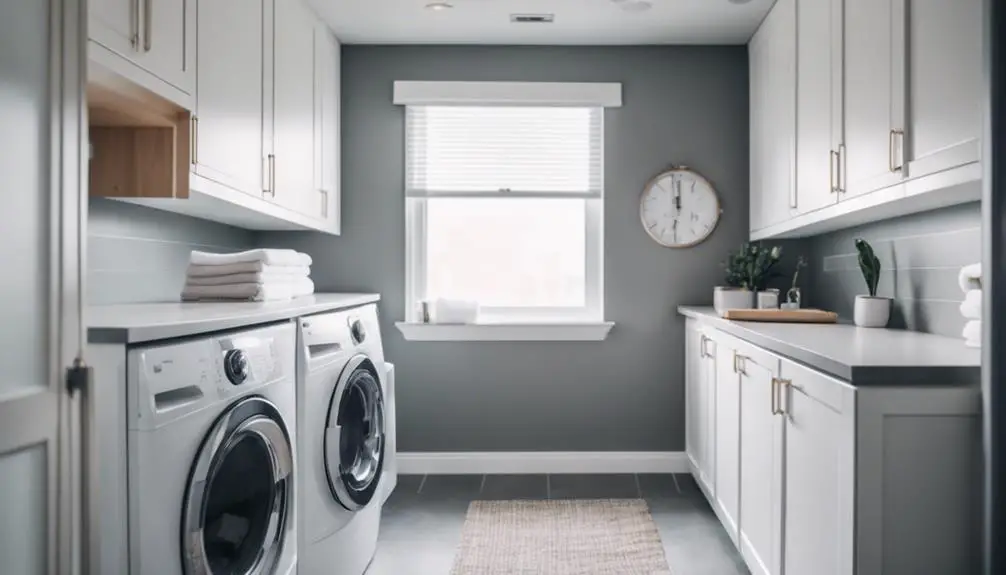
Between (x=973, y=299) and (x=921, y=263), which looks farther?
(x=921, y=263)

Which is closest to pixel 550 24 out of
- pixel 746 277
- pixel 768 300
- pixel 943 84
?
pixel 746 277

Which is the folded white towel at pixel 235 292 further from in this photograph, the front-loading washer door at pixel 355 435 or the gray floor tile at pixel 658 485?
the gray floor tile at pixel 658 485

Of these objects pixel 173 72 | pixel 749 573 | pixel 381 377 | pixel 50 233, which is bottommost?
pixel 749 573

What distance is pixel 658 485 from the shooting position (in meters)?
3.46

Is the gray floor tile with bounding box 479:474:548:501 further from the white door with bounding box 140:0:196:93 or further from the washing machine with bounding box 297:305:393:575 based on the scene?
the white door with bounding box 140:0:196:93

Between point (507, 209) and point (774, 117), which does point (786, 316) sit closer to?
point (774, 117)

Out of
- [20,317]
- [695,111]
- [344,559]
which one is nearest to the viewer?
[20,317]

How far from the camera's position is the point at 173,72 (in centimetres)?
187

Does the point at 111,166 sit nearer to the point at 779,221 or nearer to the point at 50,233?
the point at 50,233

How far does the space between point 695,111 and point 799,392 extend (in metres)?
2.21

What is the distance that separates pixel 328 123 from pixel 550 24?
1.14m

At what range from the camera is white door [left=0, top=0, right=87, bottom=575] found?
3.43 feet

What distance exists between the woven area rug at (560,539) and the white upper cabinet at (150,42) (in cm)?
184

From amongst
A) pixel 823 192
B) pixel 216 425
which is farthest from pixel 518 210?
pixel 216 425
